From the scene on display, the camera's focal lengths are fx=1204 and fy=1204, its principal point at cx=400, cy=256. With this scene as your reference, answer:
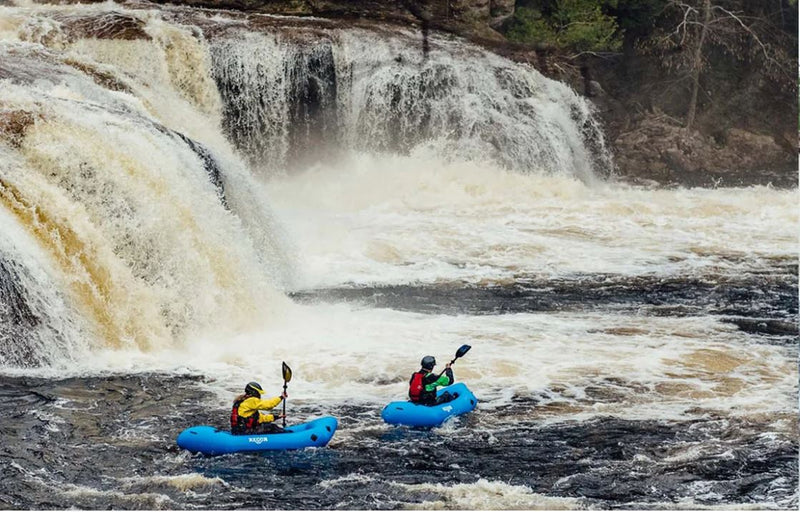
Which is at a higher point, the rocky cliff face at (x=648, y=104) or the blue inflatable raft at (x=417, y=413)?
the rocky cliff face at (x=648, y=104)

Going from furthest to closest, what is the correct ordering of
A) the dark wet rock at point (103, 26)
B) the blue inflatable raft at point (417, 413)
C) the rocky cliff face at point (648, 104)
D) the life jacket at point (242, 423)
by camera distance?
the rocky cliff face at point (648, 104)
the dark wet rock at point (103, 26)
the blue inflatable raft at point (417, 413)
the life jacket at point (242, 423)

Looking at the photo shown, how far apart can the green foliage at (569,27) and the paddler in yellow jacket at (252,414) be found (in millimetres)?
17342

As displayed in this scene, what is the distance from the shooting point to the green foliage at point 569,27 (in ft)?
80.6

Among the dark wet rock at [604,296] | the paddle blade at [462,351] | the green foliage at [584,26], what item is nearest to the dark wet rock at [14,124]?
the dark wet rock at [604,296]

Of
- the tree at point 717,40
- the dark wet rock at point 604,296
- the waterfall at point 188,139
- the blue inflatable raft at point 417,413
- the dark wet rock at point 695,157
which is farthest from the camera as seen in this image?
the tree at point 717,40

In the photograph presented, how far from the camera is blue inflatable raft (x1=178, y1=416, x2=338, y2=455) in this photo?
8.40m

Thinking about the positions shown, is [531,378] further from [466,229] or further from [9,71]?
[9,71]

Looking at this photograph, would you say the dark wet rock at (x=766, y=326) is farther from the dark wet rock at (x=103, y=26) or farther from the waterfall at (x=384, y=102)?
the dark wet rock at (x=103, y=26)

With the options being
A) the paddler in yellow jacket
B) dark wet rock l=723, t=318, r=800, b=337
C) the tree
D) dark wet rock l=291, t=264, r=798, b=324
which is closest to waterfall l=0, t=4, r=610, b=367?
dark wet rock l=291, t=264, r=798, b=324

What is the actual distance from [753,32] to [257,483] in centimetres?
1995

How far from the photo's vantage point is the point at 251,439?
8453mm

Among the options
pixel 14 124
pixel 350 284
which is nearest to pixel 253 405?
pixel 14 124

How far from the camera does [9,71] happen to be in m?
14.7

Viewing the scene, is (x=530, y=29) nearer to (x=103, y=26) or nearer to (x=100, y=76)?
(x=103, y=26)
